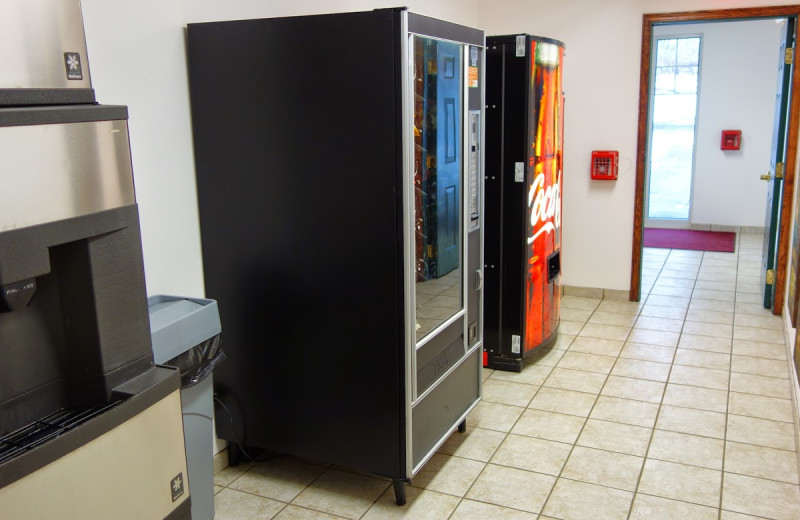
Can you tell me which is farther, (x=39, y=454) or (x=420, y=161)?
(x=420, y=161)

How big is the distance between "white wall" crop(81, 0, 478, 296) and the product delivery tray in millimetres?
171

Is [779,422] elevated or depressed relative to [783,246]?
depressed

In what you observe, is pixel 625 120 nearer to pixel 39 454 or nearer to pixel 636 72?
pixel 636 72

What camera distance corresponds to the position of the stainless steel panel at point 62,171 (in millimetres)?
1306

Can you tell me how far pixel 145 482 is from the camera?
5.26 ft

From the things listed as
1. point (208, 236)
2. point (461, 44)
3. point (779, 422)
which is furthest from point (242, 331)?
point (779, 422)

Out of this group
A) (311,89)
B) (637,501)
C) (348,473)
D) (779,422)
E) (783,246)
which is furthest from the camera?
(783,246)

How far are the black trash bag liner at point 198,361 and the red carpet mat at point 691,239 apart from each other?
20.6 feet

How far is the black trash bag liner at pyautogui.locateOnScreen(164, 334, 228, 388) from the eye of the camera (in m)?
2.40

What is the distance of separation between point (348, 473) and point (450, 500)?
50cm

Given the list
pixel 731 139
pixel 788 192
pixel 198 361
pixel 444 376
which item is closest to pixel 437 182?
pixel 444 376

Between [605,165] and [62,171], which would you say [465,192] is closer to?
[62,171]

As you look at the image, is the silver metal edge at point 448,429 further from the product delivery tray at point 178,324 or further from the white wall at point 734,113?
the white wall at point 734,113

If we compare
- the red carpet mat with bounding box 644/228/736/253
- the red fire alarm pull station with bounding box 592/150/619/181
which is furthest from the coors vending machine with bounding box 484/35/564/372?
the red carpet mat with bounding box 644/228/736/253
